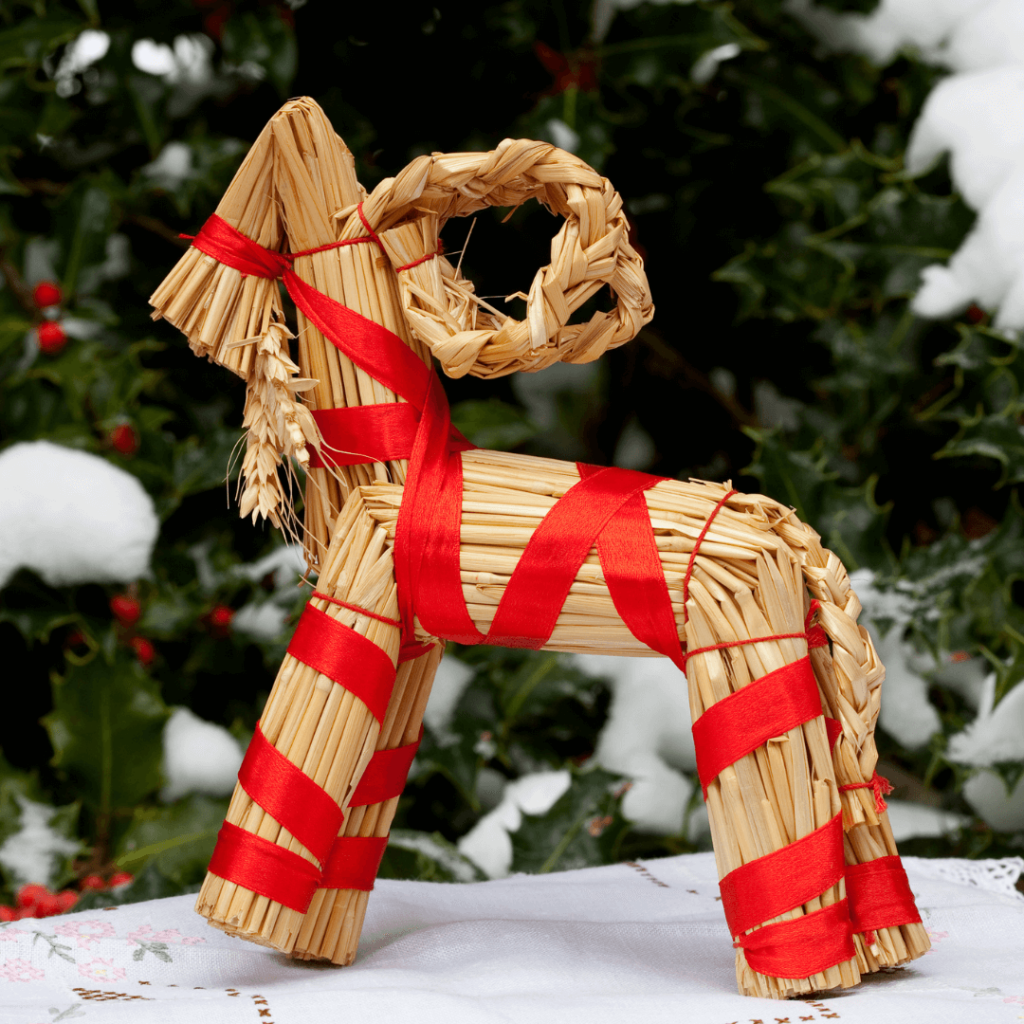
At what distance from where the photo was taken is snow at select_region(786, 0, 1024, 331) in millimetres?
1164

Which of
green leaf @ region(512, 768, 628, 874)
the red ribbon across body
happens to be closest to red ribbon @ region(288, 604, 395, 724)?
the red ribbon across body

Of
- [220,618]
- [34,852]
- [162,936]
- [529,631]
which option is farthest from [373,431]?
[34,852]

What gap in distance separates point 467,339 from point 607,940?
43 centimetres

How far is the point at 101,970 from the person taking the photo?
765mm

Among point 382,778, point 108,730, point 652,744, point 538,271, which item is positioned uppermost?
point 538,271

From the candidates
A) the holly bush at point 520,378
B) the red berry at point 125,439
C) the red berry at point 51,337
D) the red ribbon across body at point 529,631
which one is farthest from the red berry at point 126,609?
the red ribbon across body at point 529,631

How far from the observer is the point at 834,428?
4.16 feet

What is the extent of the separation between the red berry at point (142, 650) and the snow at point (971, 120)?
0.85 metres

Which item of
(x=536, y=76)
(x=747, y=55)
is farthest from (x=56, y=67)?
(x=747, y=55)

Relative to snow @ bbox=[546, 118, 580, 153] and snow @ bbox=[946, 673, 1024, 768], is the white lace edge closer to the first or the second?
snow @ bbox=[946, 673, 1024, 768]

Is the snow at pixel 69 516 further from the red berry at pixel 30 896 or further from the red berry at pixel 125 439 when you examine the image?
the red berry at pixel 30 896

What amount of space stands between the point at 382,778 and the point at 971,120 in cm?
88

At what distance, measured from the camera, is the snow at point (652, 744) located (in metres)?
1.17

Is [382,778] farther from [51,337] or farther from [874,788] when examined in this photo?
[51,337]
